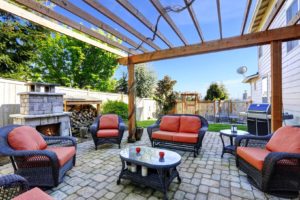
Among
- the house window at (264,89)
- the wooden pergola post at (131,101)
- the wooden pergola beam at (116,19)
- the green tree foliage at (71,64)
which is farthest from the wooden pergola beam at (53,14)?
the green tree foliage at (71,64)

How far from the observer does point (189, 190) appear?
2.48 m

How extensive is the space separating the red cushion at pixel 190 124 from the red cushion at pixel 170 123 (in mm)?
146

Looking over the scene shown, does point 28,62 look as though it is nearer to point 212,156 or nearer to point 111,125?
point 111,125

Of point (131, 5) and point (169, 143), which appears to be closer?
point (131, 5)

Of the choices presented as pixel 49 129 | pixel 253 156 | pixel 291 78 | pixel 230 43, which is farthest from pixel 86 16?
pixel 291 78

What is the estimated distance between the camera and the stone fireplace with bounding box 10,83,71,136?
163 inches

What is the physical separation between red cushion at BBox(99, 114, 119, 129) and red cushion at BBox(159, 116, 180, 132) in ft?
4.60

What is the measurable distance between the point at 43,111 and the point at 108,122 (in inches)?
71.6

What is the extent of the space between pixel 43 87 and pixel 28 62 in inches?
239

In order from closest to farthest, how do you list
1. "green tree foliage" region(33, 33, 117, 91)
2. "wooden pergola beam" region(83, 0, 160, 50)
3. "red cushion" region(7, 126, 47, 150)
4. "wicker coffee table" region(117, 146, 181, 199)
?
"wicker coffee table" region(117, 146, 181, 199), "red cushion" region(7, 126, 47, 150), "wooden pergola beam" region(83, 0, 160, 50), "green tree foliage" region(33, 33, 117, 91)

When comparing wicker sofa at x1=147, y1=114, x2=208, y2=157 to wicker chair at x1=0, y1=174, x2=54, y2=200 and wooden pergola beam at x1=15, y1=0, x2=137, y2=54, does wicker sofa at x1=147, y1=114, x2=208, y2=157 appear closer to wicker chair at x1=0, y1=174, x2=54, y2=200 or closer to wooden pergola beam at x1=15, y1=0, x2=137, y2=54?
wooden pergola beam at x1=15, y1=0, x2=137, y2=54

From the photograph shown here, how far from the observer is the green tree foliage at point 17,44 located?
7938 millimetres

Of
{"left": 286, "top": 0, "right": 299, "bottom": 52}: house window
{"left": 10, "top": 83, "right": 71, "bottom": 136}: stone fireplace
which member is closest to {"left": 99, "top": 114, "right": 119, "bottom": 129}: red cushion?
{"left": 10, "top": 83, "right": 71, "bottom": 136}: stone fireplace

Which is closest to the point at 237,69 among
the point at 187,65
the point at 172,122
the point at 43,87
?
the point at 187,65
